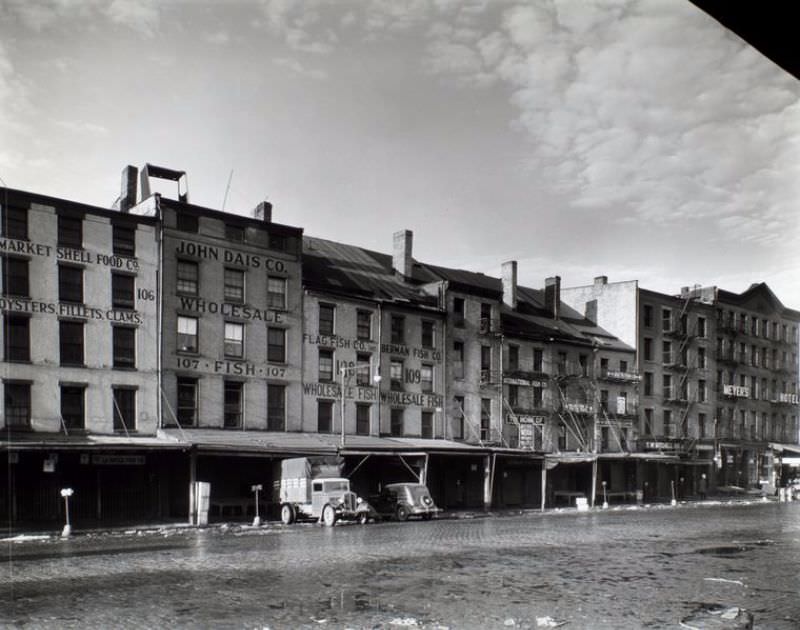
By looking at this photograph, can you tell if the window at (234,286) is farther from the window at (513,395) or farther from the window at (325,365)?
the window at (513,395)

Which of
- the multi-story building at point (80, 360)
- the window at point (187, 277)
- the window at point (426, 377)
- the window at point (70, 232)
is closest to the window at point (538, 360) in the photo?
the window at point (426, 377)

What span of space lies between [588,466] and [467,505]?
11.8 m

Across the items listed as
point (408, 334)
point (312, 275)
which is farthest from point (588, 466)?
point (312, 275)

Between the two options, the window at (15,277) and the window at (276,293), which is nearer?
the window at (15,277)

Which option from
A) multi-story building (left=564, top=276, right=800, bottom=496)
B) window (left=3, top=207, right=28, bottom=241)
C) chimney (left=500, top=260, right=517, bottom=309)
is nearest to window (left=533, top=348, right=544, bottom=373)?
chimney (left=500, top=260, right=517, bottom=309)

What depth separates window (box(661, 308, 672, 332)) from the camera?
62375 mm

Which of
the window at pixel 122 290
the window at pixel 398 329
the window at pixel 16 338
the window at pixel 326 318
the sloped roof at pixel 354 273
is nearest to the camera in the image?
the window at pixel 16 338

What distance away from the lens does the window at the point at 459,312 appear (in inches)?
1852

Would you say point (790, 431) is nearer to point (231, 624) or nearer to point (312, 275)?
point (312, 275)

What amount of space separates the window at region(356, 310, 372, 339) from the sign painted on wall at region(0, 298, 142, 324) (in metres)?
11.8

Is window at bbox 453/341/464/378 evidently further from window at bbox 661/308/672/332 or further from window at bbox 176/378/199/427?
window at bbox 661/308/672/332

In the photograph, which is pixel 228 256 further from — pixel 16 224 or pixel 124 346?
pixel 16 224

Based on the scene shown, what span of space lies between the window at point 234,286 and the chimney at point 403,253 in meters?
12.8

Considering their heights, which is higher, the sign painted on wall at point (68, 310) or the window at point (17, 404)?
Result: the sign painted on wall at point (68, 310)
